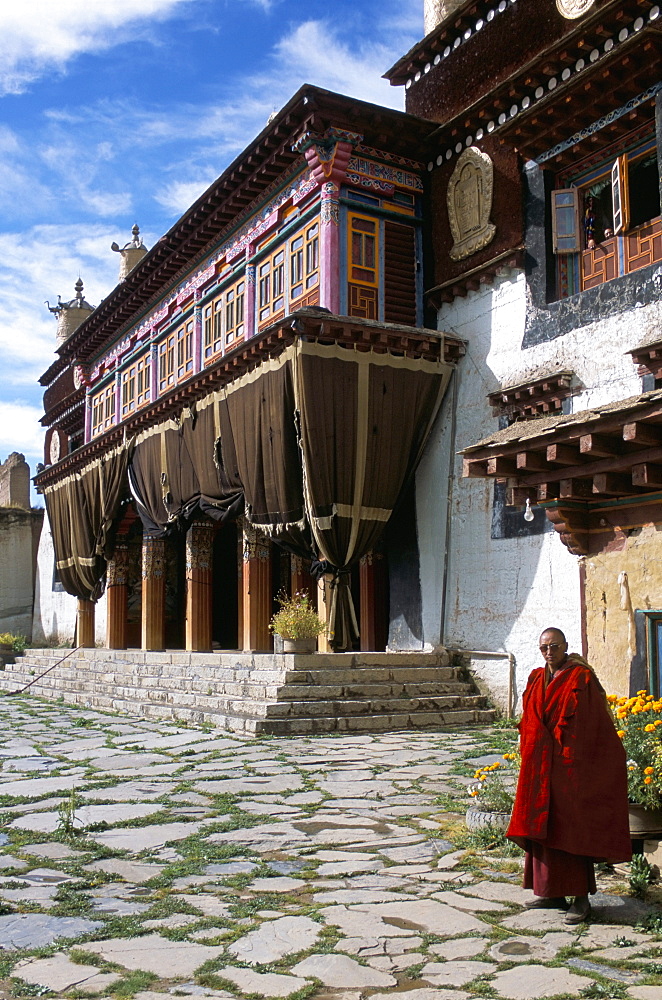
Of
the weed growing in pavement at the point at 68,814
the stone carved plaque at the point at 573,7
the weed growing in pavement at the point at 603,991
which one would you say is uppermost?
the stone carved plaque at the point at 573,7

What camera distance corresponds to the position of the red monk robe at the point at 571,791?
3.80 metres

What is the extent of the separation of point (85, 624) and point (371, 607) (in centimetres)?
941

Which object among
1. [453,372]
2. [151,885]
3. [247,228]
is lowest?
[151,885]

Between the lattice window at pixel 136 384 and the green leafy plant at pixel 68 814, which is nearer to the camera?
the green leafy plant at pixel 68 814

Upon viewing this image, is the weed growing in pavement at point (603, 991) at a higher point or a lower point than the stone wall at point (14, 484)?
lower

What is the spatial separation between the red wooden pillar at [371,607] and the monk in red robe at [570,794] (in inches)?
336

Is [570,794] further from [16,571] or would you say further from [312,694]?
[16,571]

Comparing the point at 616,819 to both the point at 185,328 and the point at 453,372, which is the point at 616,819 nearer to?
the point at 453,372

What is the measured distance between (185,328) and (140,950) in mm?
14309

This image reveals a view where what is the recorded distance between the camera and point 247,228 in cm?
1432

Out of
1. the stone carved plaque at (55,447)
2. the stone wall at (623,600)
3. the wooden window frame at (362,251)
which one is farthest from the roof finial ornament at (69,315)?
the stone wall at (623,600)

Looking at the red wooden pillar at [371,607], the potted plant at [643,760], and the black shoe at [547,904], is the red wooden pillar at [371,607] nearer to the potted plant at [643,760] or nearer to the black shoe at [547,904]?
the potted plant at [643,760]

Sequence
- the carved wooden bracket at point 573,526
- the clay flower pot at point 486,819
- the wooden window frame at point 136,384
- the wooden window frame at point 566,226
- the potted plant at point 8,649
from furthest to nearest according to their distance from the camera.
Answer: the potted plant at point 8,649, the wooden window frame at point 136,384, the wooden window frame at point 566,226, the carved wooden bracket at point 573,526, the clay flower pot at point 486,819

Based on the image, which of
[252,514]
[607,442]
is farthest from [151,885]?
[252,514]
